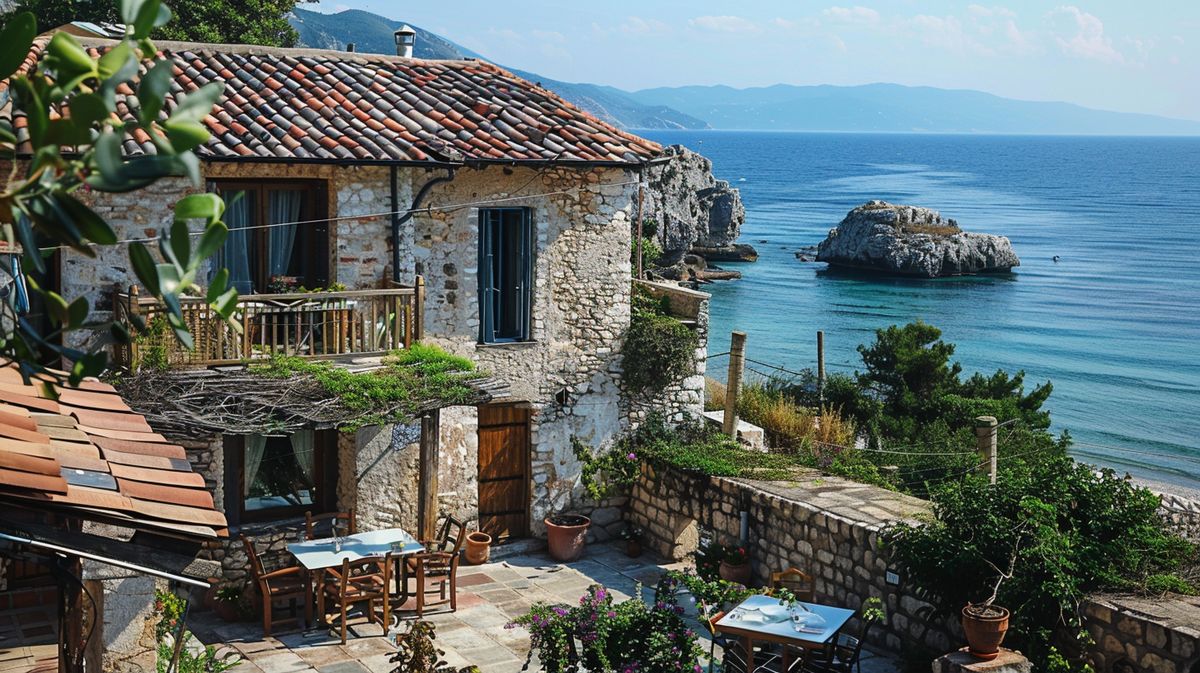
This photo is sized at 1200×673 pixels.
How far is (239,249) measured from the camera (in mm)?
14516

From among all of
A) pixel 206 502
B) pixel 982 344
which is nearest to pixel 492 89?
pixel 206 502

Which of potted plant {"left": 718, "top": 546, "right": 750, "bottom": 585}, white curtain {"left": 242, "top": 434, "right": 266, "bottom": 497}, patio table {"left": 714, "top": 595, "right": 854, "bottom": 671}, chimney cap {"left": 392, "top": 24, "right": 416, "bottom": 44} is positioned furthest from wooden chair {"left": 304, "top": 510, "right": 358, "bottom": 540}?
chimney cap {"left": 392, "top": 24, "right": 416, "bottom": 44}

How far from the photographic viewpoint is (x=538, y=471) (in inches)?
648

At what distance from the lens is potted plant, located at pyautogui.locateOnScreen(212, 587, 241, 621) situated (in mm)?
13344

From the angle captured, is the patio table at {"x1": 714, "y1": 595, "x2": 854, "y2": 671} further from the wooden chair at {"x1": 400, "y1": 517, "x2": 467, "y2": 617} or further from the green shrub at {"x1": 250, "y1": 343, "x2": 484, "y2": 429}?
the green shrub at {"x1": 250, "y1": 343, "x2": 484, "y2": 429}

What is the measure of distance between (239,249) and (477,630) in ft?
17.4

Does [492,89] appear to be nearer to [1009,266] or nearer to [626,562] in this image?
[626,562]

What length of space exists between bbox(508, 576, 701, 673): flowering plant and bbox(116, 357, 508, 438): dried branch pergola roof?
13.3 ft

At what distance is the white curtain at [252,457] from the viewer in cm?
1445

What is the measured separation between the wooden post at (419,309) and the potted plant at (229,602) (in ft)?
11.7

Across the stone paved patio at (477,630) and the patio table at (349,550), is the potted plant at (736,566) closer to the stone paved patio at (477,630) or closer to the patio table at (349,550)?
the stone paved patio at (477,630)

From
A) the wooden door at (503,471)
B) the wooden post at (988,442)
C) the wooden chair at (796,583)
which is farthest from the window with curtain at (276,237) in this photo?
the wooden post at (988,442)

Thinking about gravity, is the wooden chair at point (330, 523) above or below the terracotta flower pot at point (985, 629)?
below

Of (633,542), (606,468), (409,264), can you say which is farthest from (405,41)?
(633,542)
